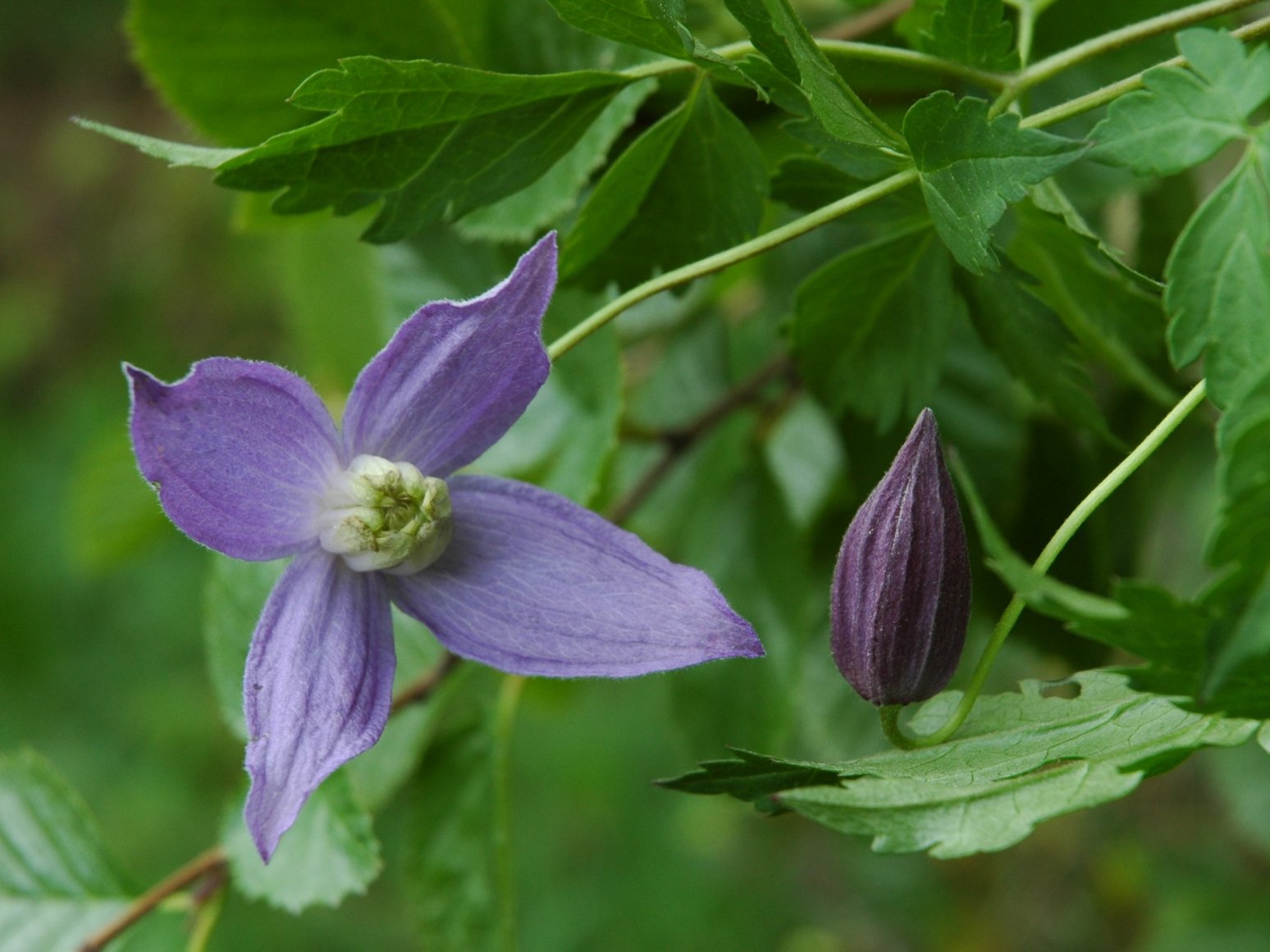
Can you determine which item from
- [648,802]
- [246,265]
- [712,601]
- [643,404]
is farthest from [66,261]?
[712,601]

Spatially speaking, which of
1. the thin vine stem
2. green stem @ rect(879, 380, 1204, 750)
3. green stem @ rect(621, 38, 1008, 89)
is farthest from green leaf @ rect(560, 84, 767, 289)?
the thin vine stem

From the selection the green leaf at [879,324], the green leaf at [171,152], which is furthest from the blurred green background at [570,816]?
the green leaf at [171,152]

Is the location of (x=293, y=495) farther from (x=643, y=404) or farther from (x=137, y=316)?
(x=137, y=316)

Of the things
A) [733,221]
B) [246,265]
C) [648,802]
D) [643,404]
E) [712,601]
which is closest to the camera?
[712,601]

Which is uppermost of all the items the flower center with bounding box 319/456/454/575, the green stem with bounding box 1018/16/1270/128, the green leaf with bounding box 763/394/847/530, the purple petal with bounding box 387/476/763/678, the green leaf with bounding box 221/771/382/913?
the green stem with bounding box 1018/16/1270/128

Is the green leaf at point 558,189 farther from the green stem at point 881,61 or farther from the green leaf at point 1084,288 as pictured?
the green leaf at point 1084,288

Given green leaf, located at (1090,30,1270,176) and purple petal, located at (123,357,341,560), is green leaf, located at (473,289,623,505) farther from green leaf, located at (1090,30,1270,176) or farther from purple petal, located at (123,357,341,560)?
green leaf, located at (1090,30,1270,176)

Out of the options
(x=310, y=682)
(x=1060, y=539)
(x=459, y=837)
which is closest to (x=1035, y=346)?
(x=1060, y=539)
